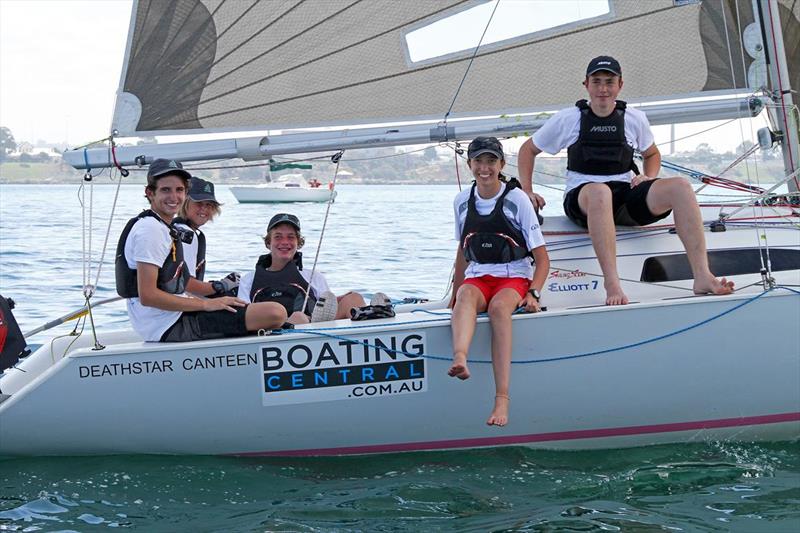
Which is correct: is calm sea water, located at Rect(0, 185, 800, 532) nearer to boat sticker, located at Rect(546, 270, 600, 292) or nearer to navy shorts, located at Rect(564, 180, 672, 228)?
boat sticker, located at Rect(546, 270, 600, 292)

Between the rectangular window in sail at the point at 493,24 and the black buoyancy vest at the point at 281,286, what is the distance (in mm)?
1141

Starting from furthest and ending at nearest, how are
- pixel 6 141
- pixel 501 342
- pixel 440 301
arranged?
pixel 6 141, pixel 440 301, pixel 501 342

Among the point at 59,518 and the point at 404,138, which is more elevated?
the point at 404,138

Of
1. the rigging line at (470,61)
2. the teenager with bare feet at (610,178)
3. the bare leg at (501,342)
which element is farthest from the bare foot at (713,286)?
the rigging line at (470,61)

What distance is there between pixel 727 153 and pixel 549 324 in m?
2.21

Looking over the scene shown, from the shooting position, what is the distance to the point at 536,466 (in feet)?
13.4

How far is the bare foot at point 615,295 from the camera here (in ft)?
13.4

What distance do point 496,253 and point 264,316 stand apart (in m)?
0.97

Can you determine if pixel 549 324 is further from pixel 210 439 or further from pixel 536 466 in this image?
pixel 210 439

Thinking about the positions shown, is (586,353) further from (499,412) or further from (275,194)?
(275,194)

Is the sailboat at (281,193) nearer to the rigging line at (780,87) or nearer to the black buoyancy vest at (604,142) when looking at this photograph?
the rigging line at (780,87)

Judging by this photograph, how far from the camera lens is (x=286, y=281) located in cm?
461

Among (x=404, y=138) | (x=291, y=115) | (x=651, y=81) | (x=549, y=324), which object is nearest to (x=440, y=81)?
(x=404, y=138)

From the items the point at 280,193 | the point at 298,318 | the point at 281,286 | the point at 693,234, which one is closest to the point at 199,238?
the point at 281,286
